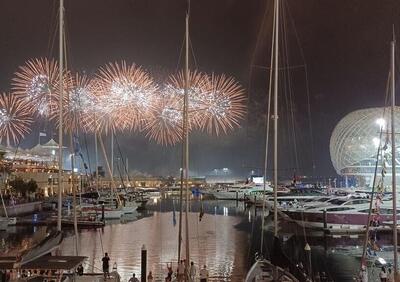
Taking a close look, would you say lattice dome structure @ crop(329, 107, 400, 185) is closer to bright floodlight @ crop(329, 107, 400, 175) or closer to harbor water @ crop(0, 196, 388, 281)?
bright floodlight @ crop(329, 107, 400, 175)

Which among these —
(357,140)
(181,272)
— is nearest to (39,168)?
(357,140)

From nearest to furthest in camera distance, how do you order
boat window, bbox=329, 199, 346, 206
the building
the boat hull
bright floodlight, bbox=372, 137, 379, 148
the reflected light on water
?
1. the reflected light on water
2. the boat hull
3. boat window, bbox=329, 199, 346, 206
4. bright floodlight, bbox=372, 137, 379, 148
5. the building

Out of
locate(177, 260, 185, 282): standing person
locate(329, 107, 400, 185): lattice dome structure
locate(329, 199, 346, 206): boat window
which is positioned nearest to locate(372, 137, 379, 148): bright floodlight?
locate(329, 107, 400, 185): lattice dome structure

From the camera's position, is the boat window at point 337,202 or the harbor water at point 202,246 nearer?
the harbor water at point 202,246

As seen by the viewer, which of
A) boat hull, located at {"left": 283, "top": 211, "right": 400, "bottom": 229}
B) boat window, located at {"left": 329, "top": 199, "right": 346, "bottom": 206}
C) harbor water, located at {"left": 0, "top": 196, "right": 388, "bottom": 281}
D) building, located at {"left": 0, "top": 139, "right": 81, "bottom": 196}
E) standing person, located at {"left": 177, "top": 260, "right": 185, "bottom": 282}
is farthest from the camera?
building, located at {"left": 0, "top": 139, "right": 81, "bottom": 196}

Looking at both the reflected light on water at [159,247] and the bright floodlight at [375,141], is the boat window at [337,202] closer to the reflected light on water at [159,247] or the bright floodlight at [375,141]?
the reflected light on water at [159,247]

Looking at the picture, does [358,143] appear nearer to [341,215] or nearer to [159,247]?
[341,215]

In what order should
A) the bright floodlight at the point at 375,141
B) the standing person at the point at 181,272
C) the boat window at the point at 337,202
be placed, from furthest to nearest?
the bright floodlight at the point at 375,141
the boat window at the point at 337,202
the standing person at the point at 181,272

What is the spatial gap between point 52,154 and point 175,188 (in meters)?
48.4

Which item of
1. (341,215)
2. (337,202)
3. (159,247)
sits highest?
(337,202)

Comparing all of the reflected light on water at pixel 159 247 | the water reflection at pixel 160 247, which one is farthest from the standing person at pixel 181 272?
the reflected light on water at pixel 159 247

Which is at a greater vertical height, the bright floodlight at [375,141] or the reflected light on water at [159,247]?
the bright floodlight at [375,141]

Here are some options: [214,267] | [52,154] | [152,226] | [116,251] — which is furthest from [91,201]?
[52,154]

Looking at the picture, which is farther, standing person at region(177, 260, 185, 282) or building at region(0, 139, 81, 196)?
building at region(0, 139, 81, 196)
